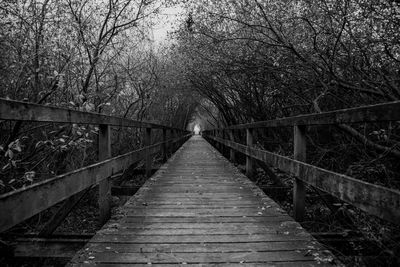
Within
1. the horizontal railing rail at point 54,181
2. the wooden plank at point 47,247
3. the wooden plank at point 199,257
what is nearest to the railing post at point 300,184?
the wooden plank at point 199,257

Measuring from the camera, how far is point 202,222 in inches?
141

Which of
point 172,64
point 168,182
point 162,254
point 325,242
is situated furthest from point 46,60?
point 172,64

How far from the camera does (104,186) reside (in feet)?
11.7

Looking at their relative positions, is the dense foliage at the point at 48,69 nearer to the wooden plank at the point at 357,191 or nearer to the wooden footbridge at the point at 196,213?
the wooden footbridge at the point at 196,213

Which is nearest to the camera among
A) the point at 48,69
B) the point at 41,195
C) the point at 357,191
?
the point at 41,195

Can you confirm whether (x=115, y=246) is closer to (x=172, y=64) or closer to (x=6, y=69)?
(x=6, y=69)

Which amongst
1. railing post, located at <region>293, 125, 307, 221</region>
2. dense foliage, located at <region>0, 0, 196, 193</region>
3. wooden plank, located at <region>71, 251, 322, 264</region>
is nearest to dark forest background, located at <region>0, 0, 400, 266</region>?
dense foliage, located at <region>0, 0, 196, 193</region>

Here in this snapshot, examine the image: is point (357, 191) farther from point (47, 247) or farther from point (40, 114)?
point (47, 247)

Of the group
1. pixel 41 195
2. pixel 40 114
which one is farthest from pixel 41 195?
pixel 40 114

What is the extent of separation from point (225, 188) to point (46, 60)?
364 cm

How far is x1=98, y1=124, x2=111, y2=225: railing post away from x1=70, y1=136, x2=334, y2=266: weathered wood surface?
0.14 metres

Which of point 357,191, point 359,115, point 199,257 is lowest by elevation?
point 199,257

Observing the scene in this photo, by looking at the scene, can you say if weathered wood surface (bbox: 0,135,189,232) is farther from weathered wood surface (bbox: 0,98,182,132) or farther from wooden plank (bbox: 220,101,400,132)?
wooden plank (bbox: 220,101,400,132)

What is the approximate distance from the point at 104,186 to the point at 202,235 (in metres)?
1.20
